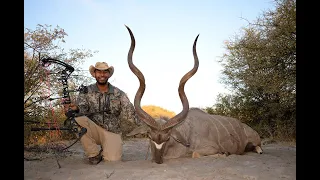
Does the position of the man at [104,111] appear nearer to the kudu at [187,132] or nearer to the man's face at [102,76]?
the man's face at [102,76]

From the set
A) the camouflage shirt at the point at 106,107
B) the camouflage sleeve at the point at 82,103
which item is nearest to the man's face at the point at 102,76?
the camouflage shirt at the point at 106,107

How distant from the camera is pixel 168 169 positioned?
414 cm

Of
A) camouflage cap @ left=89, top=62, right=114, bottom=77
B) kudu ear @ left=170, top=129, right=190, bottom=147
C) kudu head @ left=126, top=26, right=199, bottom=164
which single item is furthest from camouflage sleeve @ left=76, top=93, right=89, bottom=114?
kudu ear @ left=170, top=129, right=190, bottom=147

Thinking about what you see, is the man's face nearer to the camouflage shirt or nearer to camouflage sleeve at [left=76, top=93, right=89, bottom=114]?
the camouflage shirt

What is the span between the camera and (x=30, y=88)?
5.21m

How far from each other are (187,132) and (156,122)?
32.0 inches

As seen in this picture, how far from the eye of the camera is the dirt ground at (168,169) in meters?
3.74

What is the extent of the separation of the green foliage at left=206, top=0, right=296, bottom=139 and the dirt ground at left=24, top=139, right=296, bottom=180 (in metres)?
2.23

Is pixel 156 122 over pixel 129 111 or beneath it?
beneath

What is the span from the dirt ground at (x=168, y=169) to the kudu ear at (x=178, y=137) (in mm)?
230

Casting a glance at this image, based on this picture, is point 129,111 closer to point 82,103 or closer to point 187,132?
point 82,103

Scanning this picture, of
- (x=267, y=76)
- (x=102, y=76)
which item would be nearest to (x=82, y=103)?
(x=102, y=76)

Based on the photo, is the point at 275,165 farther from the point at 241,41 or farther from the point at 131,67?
the point at 241,41

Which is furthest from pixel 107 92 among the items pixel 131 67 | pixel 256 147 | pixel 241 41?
pixel 241 41
